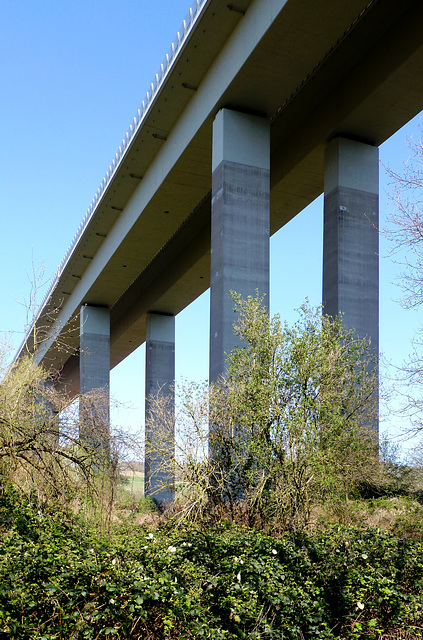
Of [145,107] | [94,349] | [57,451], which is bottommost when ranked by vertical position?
[57,451]

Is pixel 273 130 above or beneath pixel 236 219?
above

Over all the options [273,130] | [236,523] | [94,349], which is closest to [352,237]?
[273,130]

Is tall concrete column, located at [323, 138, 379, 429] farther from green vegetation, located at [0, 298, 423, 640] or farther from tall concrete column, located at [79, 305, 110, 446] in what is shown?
tall concrete column, located at [79, 305, 110, 446]

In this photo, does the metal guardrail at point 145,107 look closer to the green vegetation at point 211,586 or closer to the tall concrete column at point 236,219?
the tall concrete column at point 236,219

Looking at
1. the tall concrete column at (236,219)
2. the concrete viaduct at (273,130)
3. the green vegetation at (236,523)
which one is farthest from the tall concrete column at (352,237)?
the green vegetation at (236,523)

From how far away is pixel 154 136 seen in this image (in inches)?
790

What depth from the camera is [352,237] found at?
17.3 meters

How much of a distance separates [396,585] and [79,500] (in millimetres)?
5465

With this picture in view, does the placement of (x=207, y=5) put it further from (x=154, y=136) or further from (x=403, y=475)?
(x=403, y=475)

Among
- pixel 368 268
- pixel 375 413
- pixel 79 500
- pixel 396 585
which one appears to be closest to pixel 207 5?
pixel 368 268

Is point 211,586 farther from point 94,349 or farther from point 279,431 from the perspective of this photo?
point 94,349

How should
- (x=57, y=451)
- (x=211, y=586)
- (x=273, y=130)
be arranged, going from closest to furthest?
1. (x=211, y=586)
2. (x=57, y=451)
3. (x=273, y=130)

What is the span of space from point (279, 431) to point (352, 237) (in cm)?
863

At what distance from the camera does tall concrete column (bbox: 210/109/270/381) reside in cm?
1598
